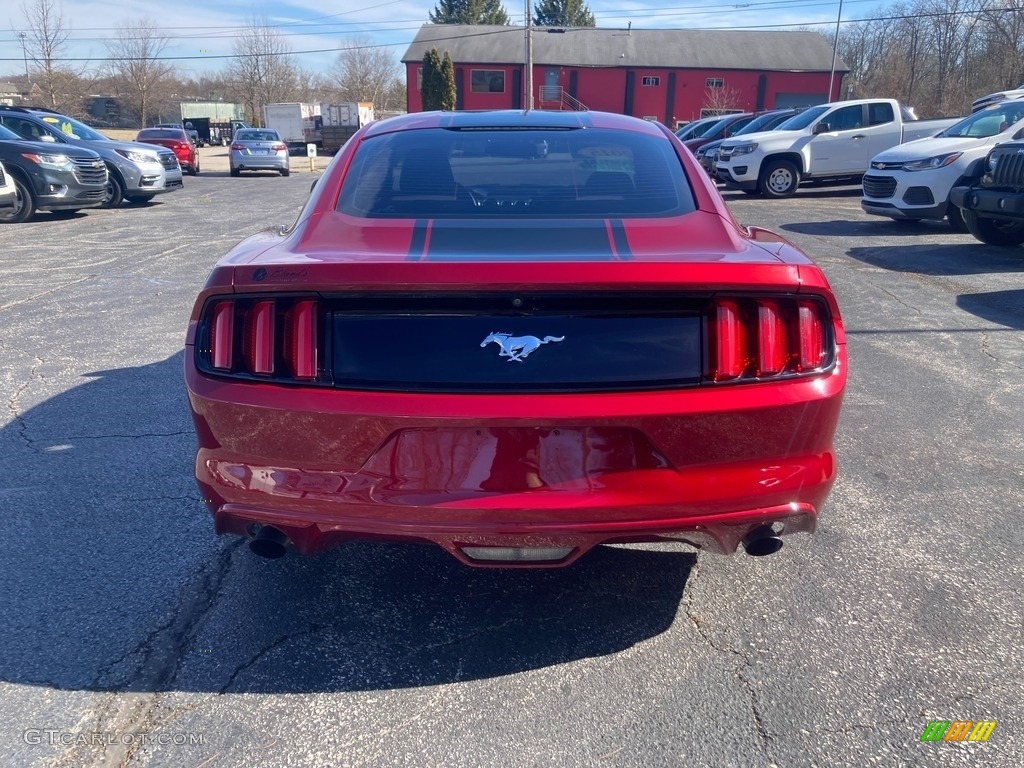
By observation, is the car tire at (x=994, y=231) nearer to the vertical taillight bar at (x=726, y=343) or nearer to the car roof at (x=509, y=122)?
the car roof at (x=509, y=122)

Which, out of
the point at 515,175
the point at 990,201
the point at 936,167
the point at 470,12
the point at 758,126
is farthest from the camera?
the point at 470,12

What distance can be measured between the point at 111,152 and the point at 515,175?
1486 cm

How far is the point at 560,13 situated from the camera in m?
80.9

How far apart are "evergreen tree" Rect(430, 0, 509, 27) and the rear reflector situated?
84056 mm

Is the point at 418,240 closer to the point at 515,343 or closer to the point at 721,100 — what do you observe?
the point at 515,343

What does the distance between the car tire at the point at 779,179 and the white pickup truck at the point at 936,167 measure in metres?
4.51

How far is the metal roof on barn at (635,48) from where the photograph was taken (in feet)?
177

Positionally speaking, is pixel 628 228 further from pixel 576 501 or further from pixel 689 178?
pixel 576 501

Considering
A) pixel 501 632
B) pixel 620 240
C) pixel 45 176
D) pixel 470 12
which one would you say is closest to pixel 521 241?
pixel 620 240

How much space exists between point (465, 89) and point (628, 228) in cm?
5527

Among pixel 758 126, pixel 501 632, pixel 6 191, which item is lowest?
pixel 501 632

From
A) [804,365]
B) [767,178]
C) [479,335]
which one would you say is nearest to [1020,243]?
[767,178]

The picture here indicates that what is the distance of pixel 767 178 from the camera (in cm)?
1678

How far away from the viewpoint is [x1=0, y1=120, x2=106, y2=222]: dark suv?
1302 cm
